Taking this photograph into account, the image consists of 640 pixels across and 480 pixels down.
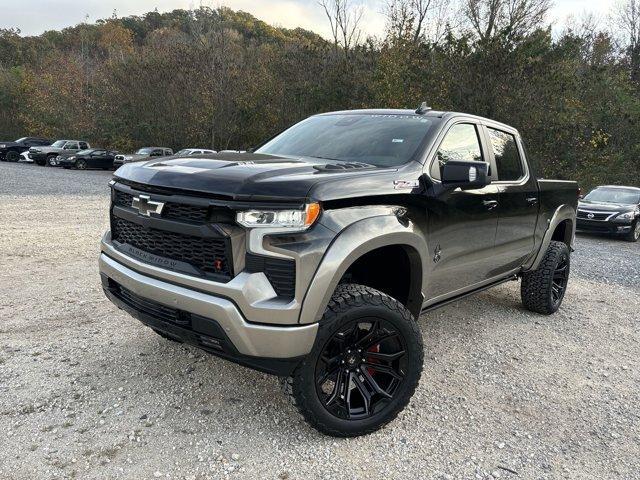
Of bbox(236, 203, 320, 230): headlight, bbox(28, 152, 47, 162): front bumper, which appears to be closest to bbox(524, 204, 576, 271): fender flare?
Answer: bbox(236, 203, 320, 230): headlight

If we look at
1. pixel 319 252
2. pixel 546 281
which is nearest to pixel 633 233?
pixel 546 281

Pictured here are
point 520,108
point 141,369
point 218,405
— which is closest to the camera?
point 218,405

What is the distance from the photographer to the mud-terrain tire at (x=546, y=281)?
511 centimetres

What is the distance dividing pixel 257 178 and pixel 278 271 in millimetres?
491

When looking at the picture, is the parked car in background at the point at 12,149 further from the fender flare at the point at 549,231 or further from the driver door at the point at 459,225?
the driver door at the point at 459,225

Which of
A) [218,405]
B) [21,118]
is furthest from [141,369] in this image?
[21,118]

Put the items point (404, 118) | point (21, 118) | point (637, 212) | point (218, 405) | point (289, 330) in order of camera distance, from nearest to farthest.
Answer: point (289, 330) → point (218, 405) → point (404, 118) → point (637, 212) → point (21, 118)

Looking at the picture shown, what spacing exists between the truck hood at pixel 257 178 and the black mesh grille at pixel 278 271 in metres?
0.30

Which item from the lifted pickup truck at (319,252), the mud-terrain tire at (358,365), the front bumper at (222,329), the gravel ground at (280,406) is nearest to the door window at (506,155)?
the lifted pickup truck at (319,252)

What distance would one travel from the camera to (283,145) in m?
4.09

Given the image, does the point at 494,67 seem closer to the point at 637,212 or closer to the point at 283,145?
the point at 637,212

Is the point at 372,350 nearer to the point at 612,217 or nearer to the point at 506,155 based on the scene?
the point at 506,155

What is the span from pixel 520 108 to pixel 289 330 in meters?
19.7

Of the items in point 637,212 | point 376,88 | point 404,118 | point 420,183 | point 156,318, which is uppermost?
point 376,88
